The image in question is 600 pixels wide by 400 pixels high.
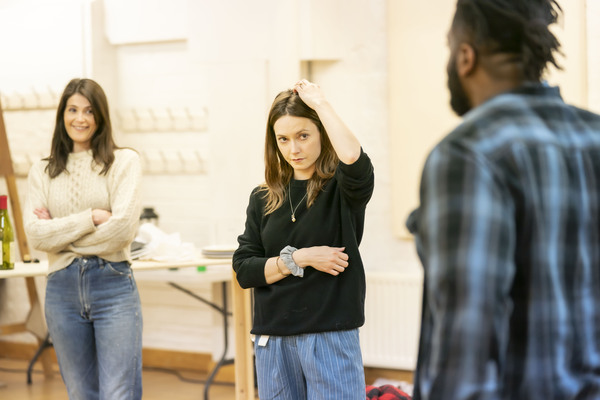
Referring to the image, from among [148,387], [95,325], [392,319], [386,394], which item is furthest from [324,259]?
[148,387]

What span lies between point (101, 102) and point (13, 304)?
9.75 ft

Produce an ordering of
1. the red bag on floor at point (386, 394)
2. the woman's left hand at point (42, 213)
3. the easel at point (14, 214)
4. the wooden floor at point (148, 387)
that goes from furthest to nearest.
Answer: the easel at point (14, 214)
the wooden floor at point (148, 387)
the red bag on floor at point (386, 394)
the woman's left hand at point (42, 213)

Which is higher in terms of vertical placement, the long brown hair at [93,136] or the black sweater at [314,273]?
the long brown hair at [93,136]

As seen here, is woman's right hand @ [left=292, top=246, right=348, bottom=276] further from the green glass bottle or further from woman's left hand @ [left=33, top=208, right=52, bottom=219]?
the green glass bottle

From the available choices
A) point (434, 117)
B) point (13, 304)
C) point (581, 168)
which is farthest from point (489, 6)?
point (13, 304)

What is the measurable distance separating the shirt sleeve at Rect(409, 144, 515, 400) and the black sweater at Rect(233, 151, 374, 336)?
3.42 ft

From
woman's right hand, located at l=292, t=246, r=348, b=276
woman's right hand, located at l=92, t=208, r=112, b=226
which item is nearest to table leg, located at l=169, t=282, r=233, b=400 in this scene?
woman's right hand, located at l=92, t=208, r=112, b=226

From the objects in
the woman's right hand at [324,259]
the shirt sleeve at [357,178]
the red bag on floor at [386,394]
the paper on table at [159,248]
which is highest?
the shirt sleeve at [357,178]

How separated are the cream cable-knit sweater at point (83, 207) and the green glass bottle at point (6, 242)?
724mm

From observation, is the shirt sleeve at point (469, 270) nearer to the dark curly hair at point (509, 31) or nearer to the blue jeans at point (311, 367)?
the dark curly hair at point (509, 31)

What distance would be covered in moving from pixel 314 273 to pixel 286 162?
36 centimetres

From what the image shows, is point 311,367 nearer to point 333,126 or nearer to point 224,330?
point 333,126

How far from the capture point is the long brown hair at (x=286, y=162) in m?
2.19

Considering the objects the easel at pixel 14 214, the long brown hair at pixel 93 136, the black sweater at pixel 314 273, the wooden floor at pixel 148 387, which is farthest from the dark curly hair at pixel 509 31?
the easel at pixel 14 214
